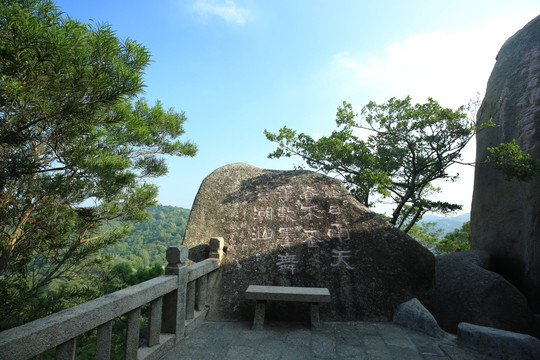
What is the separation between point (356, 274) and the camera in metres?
A: 4.64

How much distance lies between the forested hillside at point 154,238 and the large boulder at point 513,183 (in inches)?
1052

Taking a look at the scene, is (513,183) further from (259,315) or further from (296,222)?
(259,315)

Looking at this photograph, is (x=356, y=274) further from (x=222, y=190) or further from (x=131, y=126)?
(x=131, y=126)

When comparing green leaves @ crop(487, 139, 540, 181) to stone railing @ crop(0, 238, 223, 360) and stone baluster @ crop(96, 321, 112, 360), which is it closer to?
stone railing @ crop(0, 238, 223, 360)

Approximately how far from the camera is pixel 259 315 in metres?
4.11

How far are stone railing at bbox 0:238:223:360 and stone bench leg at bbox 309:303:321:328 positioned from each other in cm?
156

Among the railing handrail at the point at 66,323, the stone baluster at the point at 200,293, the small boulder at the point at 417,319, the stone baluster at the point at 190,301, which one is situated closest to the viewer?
the railing handrail at the point at 66,323

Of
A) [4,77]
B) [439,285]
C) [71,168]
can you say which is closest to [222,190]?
[71,168]

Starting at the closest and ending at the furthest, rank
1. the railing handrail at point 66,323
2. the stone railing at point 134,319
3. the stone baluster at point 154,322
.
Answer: the railing handrail at point 66,323, the stone railing at point 134,319, the stone baluster at point 154,322

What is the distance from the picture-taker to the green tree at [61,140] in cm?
345

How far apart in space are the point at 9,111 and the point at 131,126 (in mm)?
2800

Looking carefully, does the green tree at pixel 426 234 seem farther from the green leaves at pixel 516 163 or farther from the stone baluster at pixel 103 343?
the stone baluster at pixel 103 343

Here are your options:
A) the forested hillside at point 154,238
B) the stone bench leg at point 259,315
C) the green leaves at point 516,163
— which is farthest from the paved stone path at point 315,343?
the forested hillside at point 154,238

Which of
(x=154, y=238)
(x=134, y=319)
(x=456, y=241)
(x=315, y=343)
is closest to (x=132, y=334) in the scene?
(x=134, y=319)
